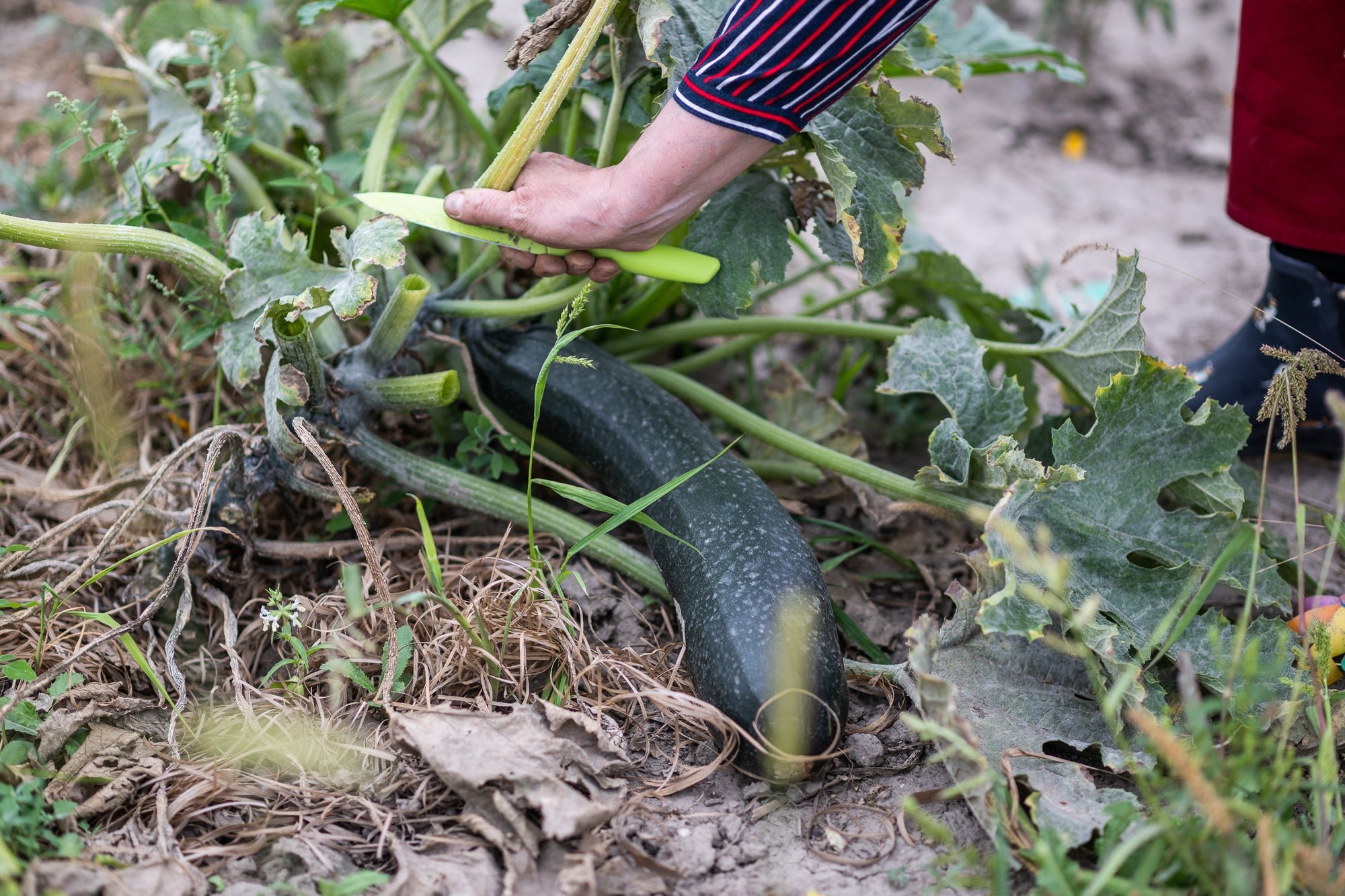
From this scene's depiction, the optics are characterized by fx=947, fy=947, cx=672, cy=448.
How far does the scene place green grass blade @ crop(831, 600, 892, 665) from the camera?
1.68 meters

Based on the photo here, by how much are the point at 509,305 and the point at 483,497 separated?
0.38 meters

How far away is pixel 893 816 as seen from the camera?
1379 millimetres

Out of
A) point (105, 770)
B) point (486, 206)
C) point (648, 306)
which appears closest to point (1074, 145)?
point (648, 306)

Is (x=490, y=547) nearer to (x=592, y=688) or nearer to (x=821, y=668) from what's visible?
(x=592, y=688)

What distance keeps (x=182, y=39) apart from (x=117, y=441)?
1.08m

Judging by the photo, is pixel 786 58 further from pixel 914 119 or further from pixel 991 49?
pixel 991 49

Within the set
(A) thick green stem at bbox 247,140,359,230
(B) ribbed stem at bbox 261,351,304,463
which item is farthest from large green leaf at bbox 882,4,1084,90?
(B) ribbed stem at bbox 261,351,304,463

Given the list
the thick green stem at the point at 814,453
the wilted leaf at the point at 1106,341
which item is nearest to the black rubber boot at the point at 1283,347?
the wilted leaf at the point at 1106,341

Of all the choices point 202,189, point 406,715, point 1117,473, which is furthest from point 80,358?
point 1117,473

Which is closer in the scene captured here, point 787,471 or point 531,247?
point 531,247

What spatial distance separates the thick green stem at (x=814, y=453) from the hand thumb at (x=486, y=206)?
0.60 m

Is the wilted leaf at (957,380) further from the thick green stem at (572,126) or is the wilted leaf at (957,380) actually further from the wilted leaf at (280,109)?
the wilted leaf at (280,109)

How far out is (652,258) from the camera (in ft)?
5.42

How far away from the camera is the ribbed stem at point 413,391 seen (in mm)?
1645
